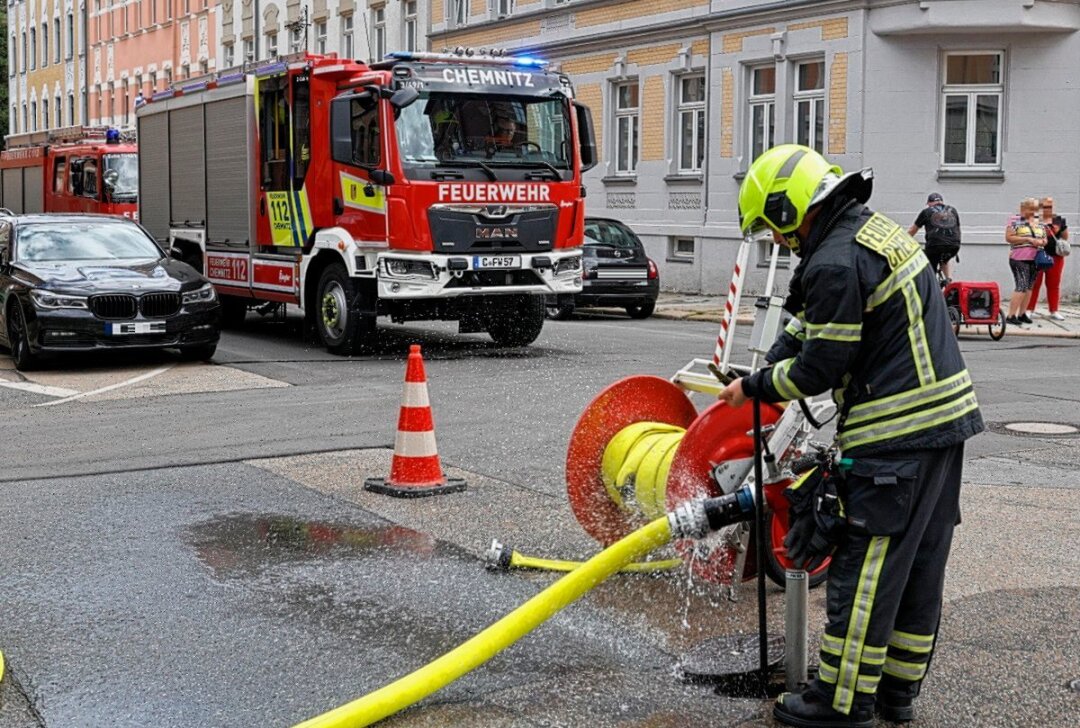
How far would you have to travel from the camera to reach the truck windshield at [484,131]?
15062mm

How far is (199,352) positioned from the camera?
1523 cm

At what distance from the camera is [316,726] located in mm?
4441

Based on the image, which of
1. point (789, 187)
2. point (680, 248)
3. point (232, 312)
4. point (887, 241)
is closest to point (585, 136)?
point (232, 312)

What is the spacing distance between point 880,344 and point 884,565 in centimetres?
65

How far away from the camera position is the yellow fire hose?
455 cm

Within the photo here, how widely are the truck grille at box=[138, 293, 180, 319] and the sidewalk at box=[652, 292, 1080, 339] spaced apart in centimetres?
965

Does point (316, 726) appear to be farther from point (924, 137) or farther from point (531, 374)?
point (924, 137)

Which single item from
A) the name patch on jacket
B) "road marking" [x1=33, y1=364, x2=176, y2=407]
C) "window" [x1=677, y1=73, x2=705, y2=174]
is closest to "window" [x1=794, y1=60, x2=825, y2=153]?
"window" [x1=677, y1=73, x2=705, y2=174]

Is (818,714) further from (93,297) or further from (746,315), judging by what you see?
(746,315)

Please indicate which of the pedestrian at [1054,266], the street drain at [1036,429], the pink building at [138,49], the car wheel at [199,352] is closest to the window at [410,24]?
the pink building at [138,49]

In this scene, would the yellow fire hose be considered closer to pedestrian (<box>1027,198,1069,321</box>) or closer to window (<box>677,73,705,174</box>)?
pedestrian (<box>1027,198,1069,321</box>)

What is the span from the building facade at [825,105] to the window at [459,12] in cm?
397

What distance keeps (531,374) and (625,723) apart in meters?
9.51

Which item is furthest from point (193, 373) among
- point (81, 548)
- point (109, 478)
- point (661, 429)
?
point (661, 429)
